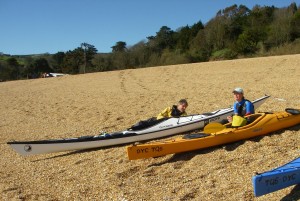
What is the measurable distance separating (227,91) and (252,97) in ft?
5.37

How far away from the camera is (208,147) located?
632 centimetres

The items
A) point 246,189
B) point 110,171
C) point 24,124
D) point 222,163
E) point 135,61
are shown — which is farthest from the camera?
point 135,61

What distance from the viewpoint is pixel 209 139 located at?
621 centimetres

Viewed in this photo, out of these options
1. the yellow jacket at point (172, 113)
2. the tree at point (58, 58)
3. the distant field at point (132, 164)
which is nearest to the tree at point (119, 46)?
the tree at point (58, 58)

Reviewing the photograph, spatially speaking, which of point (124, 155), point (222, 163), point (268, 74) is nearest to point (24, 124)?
point (124, 155)

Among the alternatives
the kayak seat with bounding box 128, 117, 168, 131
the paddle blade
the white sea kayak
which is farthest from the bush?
the paddle blade

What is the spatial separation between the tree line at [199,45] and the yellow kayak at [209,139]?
21873 mm

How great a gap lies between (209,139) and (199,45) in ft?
98.0

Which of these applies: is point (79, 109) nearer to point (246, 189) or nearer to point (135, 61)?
point (246, 189)

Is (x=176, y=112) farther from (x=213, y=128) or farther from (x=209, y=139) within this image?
(x=209, y=139)

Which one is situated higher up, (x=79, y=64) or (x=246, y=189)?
(x=79, y=64)

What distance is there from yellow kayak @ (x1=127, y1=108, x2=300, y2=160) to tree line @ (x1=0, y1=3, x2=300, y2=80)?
71.8ft

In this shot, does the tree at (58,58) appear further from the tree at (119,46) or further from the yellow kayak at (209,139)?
the yellow kayak at (209,139)

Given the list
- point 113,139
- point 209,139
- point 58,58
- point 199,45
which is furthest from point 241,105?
point 58,58
